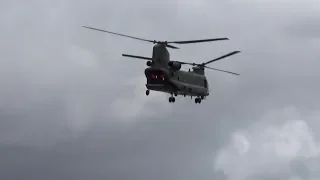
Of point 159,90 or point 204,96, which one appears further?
point 204,96

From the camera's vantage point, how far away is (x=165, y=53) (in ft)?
350

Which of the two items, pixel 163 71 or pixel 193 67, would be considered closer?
pixel 163 71

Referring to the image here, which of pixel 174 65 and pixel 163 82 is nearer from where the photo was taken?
pixel 163 82

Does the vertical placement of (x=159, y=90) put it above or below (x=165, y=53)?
below

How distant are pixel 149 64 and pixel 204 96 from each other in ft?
63.1

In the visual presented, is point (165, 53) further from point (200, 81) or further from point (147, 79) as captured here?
point (200, 81)

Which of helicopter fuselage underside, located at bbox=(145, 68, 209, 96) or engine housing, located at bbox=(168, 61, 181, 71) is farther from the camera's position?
engine housing, located at bbox=(168, 61, 181, 71)

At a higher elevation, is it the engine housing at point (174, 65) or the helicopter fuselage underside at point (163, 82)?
the engine housing at point (174, 65)

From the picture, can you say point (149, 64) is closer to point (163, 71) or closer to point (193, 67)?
point (163, 71)

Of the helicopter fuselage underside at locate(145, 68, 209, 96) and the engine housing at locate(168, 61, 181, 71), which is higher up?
the engine housing at locate(168, 61, 181, 71)

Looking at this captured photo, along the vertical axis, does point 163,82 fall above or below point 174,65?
below

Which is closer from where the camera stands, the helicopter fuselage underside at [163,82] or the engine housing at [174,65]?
the helicopter fuselage underside at [163,82]

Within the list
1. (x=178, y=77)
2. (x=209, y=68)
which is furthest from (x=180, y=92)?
(x=209, y=68)

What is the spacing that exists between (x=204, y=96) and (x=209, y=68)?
606cm
